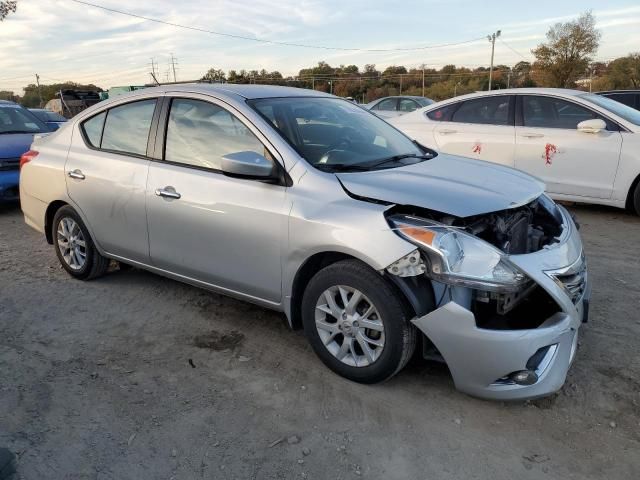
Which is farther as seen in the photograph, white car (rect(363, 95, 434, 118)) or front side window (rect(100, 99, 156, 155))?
white car (rect(363, 95, 434, 118))

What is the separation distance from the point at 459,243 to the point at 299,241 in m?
0.93

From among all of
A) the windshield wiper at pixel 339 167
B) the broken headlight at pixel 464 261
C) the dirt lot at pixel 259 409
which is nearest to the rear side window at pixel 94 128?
the dirt lot at pixel 259 409

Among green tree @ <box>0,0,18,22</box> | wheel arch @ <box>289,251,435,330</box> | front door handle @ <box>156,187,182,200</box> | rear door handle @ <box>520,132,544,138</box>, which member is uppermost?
green tree @ <box>0,0,18,22</box>

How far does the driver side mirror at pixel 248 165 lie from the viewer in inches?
128

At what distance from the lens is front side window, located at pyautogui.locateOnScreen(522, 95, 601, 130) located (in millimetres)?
6785

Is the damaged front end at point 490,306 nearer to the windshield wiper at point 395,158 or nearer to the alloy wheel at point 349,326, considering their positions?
the alloy wheel at point 349,326

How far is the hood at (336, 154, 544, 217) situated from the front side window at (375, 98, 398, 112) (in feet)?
46.9

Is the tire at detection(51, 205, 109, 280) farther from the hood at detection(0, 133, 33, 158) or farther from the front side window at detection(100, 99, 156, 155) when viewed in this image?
→ the hood at detection(0, 133, 33, 158)

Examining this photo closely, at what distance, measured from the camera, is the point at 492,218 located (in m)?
3.06

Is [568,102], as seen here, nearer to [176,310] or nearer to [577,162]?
[577,162]

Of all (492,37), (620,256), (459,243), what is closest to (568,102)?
(620,256)

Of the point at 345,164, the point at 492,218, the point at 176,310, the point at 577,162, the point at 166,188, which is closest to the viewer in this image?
the point at 492,218

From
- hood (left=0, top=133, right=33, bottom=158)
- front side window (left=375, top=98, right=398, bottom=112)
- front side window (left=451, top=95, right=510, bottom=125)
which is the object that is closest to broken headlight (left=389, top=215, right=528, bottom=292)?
front side window (left=451, top=95, right=510, bottom=125)

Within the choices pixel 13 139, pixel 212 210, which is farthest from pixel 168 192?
pixel 13 139
